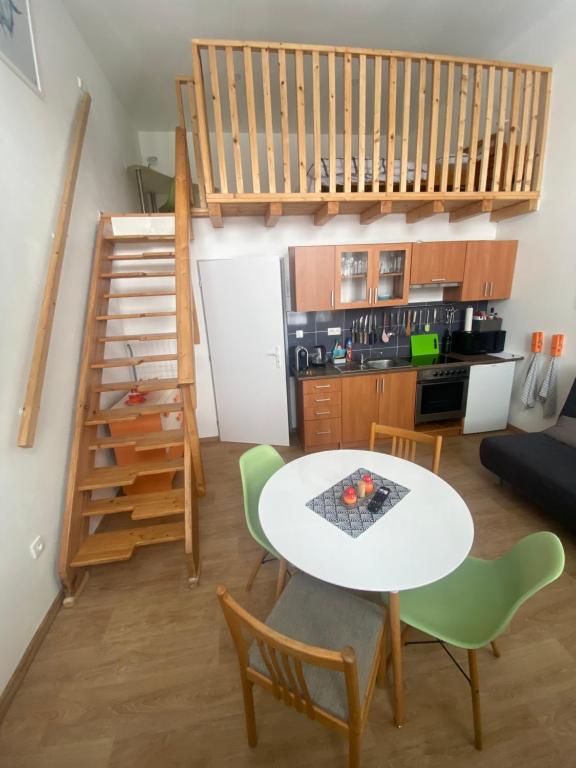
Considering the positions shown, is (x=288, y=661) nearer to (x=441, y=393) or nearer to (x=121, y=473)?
(x=121, y=473)

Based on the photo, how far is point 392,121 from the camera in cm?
248

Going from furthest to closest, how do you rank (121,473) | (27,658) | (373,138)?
(373,138), (121,473), (27,658)

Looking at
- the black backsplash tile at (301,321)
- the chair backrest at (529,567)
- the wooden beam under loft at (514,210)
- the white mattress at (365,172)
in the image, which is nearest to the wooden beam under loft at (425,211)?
the white mattress at (365,172)

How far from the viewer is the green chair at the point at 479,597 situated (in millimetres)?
1048

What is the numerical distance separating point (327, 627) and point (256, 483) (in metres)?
0.76

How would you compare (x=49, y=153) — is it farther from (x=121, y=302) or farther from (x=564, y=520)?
(x=564, y=520)

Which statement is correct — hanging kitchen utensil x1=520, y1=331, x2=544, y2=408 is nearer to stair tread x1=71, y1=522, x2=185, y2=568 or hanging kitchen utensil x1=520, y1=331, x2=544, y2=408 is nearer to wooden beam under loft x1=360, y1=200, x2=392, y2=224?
wooden beam under loft x1=360, y1=200, x2=392, y2=224

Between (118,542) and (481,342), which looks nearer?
(118,542)

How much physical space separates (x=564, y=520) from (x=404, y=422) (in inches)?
58.4

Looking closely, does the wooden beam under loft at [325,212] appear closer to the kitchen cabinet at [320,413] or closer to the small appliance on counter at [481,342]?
the kitchen cabinet at [320,413]

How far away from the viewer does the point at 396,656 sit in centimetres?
121

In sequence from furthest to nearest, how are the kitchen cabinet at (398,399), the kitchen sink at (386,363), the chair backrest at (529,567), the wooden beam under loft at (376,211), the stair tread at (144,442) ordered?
the kitchen sink at (386,363) < the kitchen cabinet at (398,399) < the wooden beam under loft at (376,211) < the stair tread at (144,442) < the chair backrest at (529,567)

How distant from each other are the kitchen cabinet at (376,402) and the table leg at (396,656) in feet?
6.86

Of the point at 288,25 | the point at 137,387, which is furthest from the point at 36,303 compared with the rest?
the point at 288,25
